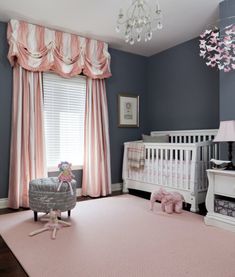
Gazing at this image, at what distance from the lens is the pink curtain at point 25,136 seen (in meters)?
3.12

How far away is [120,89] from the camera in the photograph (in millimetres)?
4250

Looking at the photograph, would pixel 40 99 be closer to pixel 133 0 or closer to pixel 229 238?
pixel 133 0

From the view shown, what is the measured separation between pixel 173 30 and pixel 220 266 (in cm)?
302

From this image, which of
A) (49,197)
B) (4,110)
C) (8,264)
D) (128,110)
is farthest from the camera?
(128,110)

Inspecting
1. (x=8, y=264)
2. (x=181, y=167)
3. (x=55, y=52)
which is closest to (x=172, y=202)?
(x=181, y=167)

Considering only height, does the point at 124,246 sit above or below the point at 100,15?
below

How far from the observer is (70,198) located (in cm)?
257

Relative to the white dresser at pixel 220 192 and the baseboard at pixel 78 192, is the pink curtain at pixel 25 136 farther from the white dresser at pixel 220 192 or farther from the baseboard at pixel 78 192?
the white dresser at pixel 220 192

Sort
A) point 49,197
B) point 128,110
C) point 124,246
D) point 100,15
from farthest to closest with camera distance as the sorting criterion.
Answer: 1. point 128,110
2. point 100,15
3. point 49,197
4. point 124,246

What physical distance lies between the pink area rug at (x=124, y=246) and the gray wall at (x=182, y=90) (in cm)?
163

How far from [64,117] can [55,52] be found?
0.93 m

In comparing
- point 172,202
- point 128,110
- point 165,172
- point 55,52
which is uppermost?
point 55,52

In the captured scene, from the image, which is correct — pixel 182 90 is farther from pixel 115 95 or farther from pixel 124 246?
pixel 124 246

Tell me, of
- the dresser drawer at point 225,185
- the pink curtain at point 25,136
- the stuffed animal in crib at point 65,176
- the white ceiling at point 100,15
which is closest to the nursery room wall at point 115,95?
the pink curtain at point 25,136
